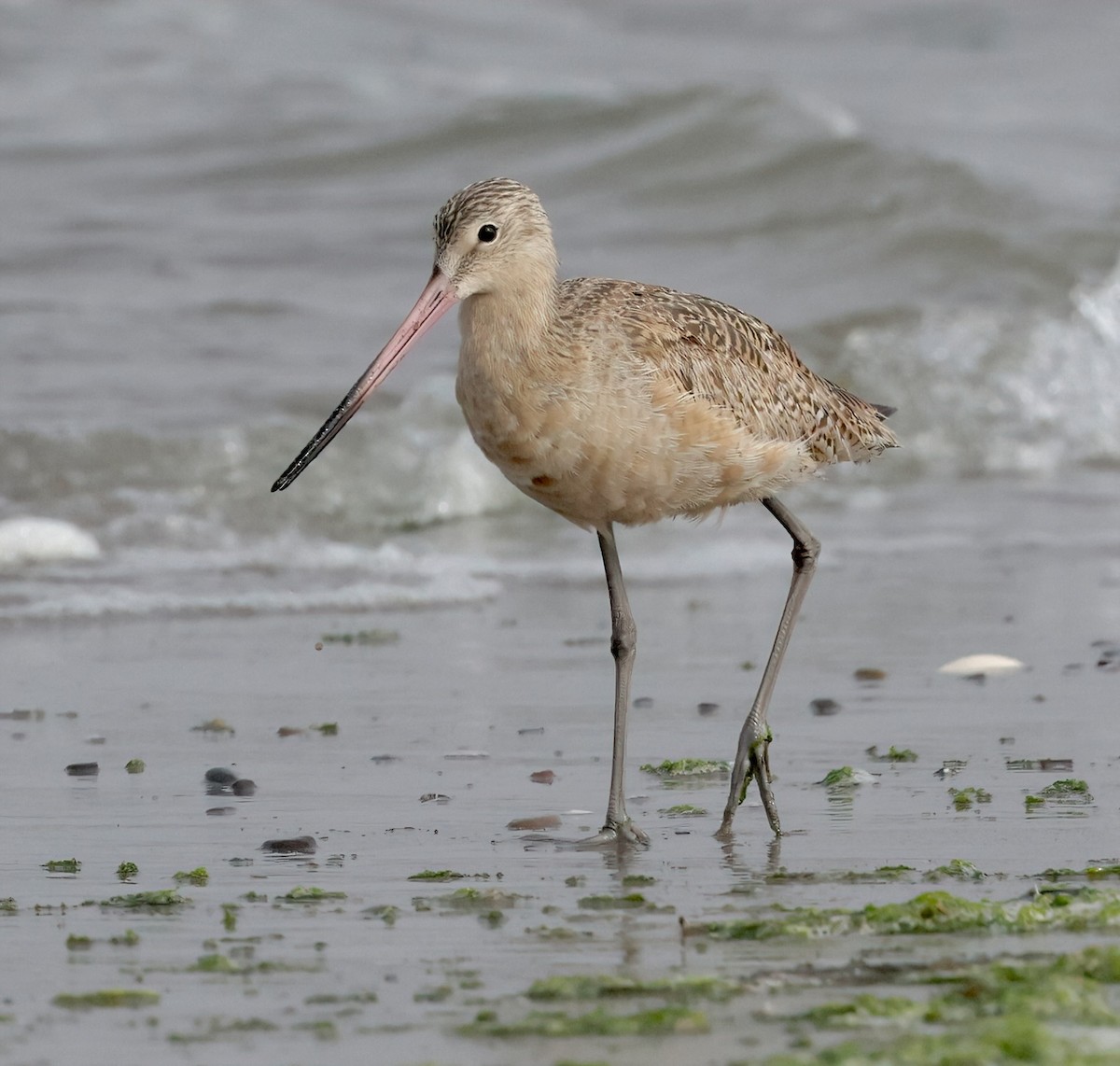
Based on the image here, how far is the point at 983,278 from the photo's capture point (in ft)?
49.8

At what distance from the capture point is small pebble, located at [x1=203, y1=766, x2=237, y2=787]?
5.73 meters

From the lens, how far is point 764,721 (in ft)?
17.9

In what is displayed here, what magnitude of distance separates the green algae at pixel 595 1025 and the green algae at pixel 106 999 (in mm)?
598

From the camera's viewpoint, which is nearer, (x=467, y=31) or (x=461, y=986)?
(x=461, y=986)

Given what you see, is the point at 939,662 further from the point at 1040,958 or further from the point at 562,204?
the point at 562,204

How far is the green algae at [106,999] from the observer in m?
3.70

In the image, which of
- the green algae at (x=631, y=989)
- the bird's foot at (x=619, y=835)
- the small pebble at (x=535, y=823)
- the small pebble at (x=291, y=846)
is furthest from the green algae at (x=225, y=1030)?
the small pebble at (x=535, y=823)

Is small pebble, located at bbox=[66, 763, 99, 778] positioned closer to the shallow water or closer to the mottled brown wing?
the shallow water

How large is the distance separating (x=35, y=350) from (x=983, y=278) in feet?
22.7

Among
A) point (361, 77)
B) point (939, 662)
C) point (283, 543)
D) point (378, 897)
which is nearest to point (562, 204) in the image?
point (361, 77)

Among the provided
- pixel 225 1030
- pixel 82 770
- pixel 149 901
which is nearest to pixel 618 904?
pixel 149 901

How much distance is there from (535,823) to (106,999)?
174cm

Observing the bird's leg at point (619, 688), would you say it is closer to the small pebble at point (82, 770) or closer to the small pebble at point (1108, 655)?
the small pebble at point (82, 770)

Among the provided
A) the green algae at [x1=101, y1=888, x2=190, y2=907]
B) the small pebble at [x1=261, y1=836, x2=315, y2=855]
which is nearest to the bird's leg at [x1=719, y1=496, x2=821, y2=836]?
the small pebble at [x1=261, y1=836, x2=315, y2=855]
